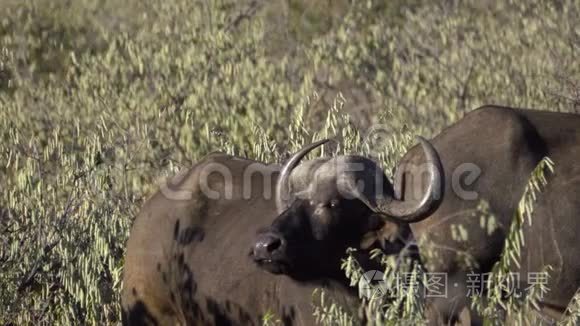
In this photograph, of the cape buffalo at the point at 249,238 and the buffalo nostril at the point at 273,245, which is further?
the cape buffalo at the point at 249,238

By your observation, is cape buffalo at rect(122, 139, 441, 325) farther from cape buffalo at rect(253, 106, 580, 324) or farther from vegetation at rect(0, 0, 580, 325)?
vegetation at rect(0, 0, 580, 325)

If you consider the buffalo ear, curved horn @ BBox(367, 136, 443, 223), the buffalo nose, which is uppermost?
curved horn @ BBox(367, 136, 443, 223)

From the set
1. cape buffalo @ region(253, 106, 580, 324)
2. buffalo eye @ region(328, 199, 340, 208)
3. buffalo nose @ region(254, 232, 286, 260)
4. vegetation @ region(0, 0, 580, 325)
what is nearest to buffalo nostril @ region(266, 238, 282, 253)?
buffalo nose @ region(254, 232, 286, 260)

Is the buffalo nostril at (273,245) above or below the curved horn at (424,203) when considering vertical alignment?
below

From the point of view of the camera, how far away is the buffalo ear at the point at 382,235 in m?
6.11

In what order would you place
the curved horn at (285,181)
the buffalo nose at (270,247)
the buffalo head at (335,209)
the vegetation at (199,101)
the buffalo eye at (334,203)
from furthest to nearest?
the vegetation at (199,101), the curved horn at (285,181), the buffalo eye at (334,203), the buffalo head at (335,209), the buffalo nose at (270,247)

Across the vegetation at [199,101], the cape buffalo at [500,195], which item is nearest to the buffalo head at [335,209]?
the cape buffalo at [500,195]

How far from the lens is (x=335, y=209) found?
20.1ft

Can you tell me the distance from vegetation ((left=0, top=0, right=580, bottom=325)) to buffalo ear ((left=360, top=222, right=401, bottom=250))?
1490mm

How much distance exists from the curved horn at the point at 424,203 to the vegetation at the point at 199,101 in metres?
1.45

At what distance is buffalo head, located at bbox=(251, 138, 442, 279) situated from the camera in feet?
19.7

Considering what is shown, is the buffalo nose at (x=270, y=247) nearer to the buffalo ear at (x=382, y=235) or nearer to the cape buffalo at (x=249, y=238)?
the cape buffalo at (x=249, y=238)

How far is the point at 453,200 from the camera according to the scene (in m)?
6.94

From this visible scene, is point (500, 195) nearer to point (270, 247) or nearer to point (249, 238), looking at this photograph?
point (249, 238)
